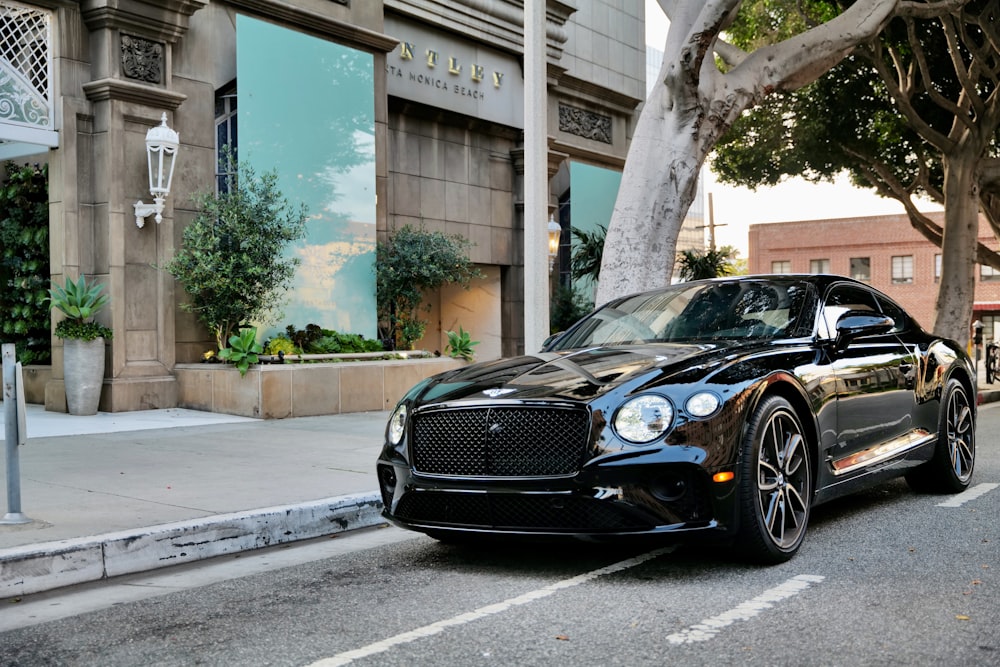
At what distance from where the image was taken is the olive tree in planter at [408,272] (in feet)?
52.9

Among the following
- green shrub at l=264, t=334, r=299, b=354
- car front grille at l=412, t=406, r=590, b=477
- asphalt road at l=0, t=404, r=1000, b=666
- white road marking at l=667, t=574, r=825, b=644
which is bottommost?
asphalt road at l=0, t=404, r=1000, b=666

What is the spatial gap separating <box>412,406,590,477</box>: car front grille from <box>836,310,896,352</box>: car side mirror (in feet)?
6.75

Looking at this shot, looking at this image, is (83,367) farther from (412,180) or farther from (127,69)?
(412,180)

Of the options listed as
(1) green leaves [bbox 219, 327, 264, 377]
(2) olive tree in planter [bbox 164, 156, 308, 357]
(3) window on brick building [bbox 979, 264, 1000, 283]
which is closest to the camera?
(1) green leaves [bbox 219, 327, 264, 377]

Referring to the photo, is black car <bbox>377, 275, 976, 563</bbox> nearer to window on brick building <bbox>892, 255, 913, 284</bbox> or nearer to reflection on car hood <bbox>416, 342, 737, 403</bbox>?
reflection on car hood <bbox>416, 342, 737, 403</bbox>

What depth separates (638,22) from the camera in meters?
24.1

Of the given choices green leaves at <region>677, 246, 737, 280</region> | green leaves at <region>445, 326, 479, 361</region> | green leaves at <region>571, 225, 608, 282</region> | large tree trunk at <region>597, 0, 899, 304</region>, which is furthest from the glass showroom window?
green leaves at <region>677, 246, 737, 280</region>

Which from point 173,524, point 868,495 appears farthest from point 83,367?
point 868,495

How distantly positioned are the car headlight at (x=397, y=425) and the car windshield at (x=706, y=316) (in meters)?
1.35

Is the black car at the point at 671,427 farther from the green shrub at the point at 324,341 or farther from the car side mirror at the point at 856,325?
the green shrub at the point at 324,341

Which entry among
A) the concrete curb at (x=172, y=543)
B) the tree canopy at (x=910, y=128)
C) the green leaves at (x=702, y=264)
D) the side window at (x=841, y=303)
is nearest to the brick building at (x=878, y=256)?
the tree canopy at (x=910, y=128)

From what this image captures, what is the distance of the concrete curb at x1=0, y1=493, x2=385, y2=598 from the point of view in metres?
5.16

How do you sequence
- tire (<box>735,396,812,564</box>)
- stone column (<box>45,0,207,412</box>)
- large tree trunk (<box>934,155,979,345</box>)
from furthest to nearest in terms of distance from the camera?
large tree trunk (<box>934,155,979,345</box>), stone column (<box>45,0,207,412</box>), tire (<box>735,396,812,564</box>)

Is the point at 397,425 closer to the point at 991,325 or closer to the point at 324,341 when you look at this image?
the point at 324,341
